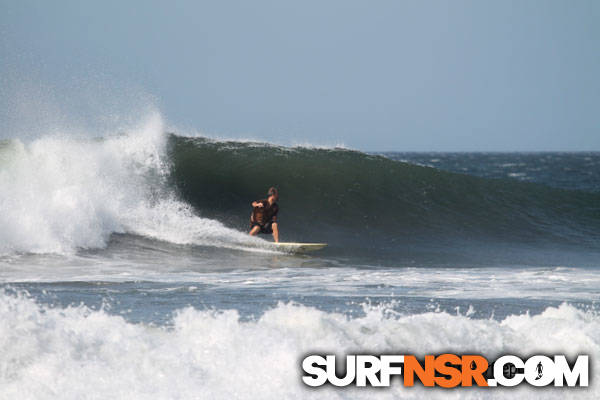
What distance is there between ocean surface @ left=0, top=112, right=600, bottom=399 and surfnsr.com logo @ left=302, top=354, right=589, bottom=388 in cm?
9

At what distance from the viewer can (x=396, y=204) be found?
663 inches

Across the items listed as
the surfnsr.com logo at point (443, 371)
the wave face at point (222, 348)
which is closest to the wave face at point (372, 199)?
the wave face at point (222, 348)

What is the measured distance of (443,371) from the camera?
468 cm

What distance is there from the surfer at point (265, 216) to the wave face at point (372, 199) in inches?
80.9

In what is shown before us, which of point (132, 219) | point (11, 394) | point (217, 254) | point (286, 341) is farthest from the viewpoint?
point (132, 219)

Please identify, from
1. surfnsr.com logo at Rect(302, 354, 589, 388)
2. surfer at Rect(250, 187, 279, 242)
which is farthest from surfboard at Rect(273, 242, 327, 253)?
surfnsr.com logo at Rect(302, 354, 589, 388)

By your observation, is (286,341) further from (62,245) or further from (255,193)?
(255,193)

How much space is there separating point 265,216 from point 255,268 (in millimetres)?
2037

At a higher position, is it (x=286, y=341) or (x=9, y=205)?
(x=9, y=205)

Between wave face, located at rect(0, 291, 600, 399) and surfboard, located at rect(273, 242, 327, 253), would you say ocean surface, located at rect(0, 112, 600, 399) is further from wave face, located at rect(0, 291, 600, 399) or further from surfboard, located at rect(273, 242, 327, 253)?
surfboard, located at rect(273, 242, 327, 253)

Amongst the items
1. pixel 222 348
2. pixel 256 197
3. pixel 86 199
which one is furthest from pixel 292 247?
pixel 222 348

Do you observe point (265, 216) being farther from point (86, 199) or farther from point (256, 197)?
point (256, 197)

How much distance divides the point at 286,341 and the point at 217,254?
264 inches

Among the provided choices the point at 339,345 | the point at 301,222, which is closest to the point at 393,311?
the point at 339,345
